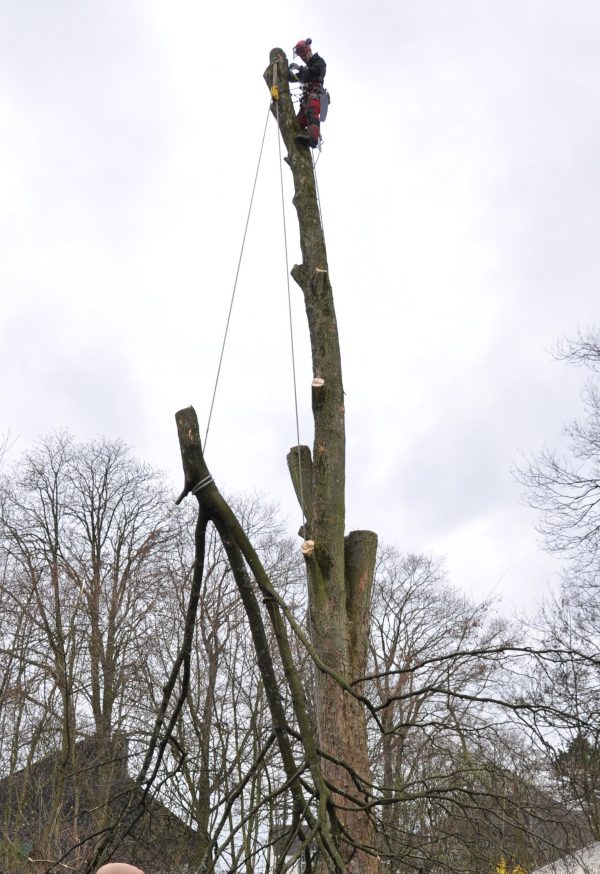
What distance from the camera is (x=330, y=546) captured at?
4348 mm

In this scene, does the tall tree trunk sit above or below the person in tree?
below

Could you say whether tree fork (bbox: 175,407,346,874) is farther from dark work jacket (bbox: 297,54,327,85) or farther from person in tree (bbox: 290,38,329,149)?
dark work jacket (bbox: 297,54,327,85)

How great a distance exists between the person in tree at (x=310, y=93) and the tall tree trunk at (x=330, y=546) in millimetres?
92

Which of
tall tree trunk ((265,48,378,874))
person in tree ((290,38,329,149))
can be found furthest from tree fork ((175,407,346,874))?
person in tree ((290,38,329,149))

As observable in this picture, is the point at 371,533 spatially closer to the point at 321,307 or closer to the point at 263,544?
the point at 321,307

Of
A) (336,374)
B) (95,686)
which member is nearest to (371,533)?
(336,374)

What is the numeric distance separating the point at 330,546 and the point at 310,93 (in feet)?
10.7

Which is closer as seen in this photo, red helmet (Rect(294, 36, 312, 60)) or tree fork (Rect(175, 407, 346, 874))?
tree fork (Rect(175, 407, 346, 874))

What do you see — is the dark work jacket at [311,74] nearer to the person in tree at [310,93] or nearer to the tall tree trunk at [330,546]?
the person in tree at [310,93]

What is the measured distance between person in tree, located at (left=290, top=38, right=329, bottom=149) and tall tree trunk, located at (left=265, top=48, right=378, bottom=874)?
0.09 m

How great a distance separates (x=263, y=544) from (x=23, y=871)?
752cm

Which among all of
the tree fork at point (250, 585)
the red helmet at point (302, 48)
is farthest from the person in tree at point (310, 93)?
the tree fork at point (250, 585)

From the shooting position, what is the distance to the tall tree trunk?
154 inches

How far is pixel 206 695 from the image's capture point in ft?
41.2
